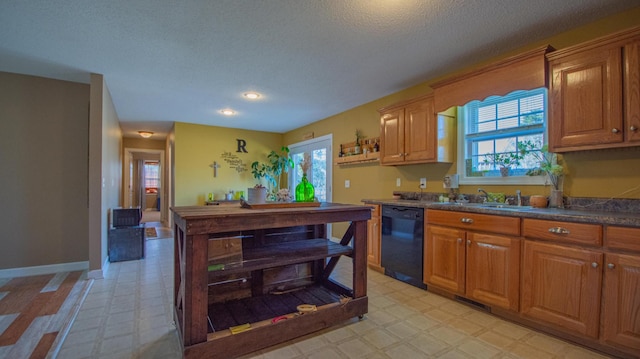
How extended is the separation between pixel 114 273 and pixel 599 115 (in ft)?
16.6

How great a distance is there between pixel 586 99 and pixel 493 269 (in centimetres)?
145

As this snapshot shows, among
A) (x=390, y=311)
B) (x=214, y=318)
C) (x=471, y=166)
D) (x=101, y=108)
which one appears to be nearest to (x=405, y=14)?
(x=471, y=166)

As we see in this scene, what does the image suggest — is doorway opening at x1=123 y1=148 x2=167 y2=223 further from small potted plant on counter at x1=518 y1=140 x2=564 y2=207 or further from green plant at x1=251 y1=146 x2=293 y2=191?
small potted plant on counter at x1=518 y1=140 x2=564 y2=207

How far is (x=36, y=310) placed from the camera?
2.48 metres

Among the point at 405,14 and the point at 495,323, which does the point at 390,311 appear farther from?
the point at 405,14

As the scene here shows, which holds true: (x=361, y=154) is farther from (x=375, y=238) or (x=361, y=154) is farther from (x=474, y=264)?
(x=474, y=264)

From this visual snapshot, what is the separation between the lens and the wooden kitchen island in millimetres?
1676

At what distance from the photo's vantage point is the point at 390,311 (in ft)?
8.10

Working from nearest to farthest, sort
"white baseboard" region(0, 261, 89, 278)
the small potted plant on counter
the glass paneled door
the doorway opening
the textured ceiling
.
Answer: the textured ceiling, the small potted plant on counter, "white baseboard" region(0, 261, 89, 278), the glass paneled door, the doorway opening

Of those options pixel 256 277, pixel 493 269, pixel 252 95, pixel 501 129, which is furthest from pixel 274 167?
pixel 493 269

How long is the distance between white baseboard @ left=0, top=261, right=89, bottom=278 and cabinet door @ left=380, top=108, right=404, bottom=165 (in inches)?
164

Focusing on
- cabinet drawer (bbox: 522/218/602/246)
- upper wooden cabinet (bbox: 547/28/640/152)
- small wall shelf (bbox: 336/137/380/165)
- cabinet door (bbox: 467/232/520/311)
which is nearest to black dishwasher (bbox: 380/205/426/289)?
cabinet door (bbox: 467/232/520/311)

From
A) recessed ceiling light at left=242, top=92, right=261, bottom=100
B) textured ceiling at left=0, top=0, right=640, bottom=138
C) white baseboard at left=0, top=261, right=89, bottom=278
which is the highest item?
textured ceiling at left=0, top=0, right=640, bottom=138

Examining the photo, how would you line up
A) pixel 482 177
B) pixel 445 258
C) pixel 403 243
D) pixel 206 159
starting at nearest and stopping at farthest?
pixel 445 258 → pixel 482 177 → pixel 403 243 → pixel 206 159
